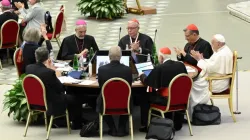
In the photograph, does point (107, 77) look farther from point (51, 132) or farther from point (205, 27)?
point (205, 27)

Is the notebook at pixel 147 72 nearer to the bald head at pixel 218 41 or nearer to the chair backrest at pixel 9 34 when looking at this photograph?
the bald head at pixel 218 41

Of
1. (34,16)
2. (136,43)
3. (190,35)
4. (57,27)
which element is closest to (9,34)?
(34,16)

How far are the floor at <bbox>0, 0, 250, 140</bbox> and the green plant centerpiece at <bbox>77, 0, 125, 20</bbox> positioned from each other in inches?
9.4

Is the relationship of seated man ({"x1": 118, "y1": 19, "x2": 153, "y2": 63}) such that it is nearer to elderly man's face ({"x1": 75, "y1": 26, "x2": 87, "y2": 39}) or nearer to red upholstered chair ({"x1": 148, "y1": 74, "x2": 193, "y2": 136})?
elderly man's face ({"x1": 75, "y1": 26, "x2": 87, "y2": 39})

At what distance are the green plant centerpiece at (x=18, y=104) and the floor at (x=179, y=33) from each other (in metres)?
0.16

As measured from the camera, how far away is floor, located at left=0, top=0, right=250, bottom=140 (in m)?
9.94

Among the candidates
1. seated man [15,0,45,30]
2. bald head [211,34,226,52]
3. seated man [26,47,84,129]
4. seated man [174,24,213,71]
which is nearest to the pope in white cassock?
bald head [211,34,226,52]

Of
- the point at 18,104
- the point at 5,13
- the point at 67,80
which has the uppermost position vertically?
the point at 5,13

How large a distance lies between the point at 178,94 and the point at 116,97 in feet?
2.90

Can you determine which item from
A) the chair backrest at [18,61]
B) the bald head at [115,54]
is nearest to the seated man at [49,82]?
the bald head at [115,54]

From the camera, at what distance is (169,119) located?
9492mm

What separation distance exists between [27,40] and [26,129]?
5.12ft

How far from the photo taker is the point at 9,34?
14.1 meters

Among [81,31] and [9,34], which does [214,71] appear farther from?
[9,34]
